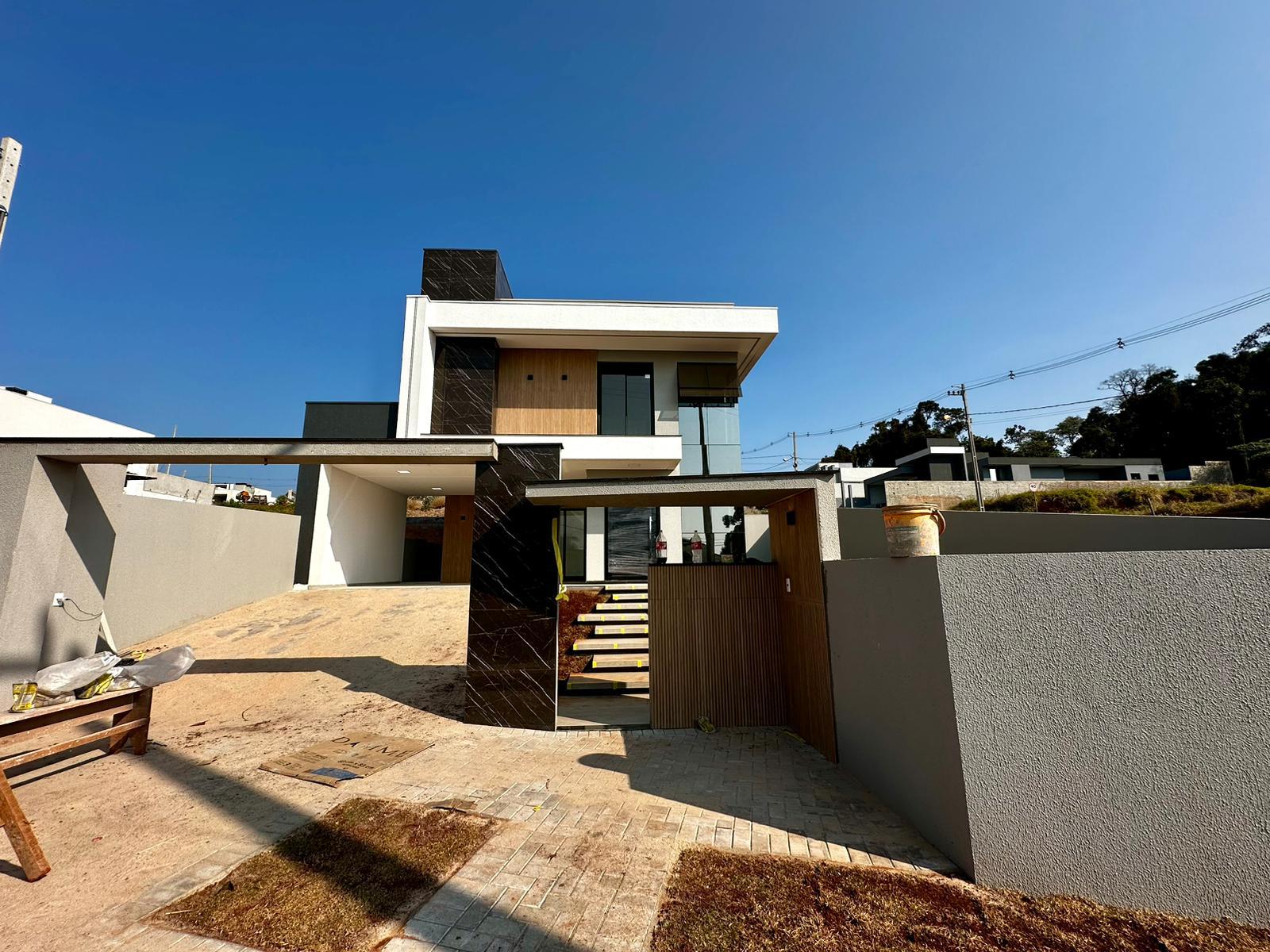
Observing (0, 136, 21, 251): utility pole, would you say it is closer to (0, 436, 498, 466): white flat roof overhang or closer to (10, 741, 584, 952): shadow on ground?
(0, 436, 498, 466): white flat roof overhang

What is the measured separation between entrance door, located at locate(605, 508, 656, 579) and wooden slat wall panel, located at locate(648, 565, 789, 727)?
6.42 m

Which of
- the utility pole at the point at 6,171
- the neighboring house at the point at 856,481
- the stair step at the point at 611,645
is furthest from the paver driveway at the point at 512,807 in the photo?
the neighboring house at the point at 856,481

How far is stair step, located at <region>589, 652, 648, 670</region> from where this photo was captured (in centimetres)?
770

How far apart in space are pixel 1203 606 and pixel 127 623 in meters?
12.7

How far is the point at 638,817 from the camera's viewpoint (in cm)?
353

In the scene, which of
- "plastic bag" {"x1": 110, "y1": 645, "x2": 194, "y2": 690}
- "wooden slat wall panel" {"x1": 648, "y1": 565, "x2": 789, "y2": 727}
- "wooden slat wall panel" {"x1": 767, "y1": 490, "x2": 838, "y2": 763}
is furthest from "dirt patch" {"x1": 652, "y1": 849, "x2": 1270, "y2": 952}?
"plastic bag" {"x1": 110, "y1": 645, "x2": 194, "y2": 690}

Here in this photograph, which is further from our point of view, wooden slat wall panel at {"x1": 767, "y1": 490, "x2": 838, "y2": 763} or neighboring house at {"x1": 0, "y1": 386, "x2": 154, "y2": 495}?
neighboring house at {"x1": 0, "y1": 386, "x2": 154, "y2": 495}

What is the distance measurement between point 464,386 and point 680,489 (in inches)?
377

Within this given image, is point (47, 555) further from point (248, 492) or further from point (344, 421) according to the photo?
point (248, 492)

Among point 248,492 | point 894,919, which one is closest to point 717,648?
point 894,919

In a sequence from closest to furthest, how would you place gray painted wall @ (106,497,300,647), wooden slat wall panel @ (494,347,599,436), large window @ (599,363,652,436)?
gray painted wall @ (106,497,300,647) → wooden slat wall panel @ (494,347,599,436) → large window @ (599,363,652,436)

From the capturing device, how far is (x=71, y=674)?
4.52 metres

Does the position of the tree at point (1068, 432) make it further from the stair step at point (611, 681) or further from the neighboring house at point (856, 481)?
the stair step at point (611, 681)

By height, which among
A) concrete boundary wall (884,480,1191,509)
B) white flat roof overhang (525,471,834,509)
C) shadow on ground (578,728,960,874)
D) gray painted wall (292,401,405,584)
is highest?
gray painted wall (292,401,405,584)
